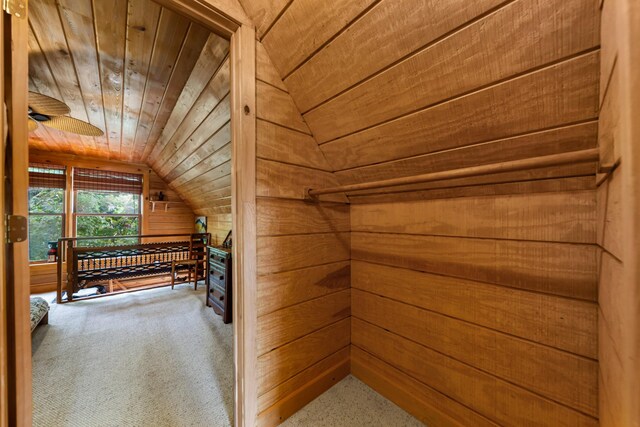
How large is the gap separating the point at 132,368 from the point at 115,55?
6.69ft

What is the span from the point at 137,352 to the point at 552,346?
2.51 m

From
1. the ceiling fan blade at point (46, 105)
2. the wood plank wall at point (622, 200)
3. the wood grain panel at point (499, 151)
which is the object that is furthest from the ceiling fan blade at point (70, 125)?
the wood plank wall at point (622, 200)

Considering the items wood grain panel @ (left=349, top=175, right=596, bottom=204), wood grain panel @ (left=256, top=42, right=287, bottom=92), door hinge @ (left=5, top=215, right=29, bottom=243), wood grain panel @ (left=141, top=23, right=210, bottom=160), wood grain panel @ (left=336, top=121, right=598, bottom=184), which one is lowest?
door hinge @ (left=5, top=215, right=29, bottom=243)

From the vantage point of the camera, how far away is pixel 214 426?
3.78 feet

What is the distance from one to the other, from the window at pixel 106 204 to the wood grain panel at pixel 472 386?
496cm

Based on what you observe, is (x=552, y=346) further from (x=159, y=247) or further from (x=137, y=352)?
(x=159, y=247)

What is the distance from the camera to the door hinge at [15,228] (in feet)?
1.97

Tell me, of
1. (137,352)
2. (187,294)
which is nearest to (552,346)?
(137,352)

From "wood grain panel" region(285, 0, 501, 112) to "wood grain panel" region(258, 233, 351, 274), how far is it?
0.71m

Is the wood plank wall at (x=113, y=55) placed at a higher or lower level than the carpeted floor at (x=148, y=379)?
higher

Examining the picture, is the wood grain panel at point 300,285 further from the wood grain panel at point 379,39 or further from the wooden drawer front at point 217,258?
the wooden drawer front at point 217,258

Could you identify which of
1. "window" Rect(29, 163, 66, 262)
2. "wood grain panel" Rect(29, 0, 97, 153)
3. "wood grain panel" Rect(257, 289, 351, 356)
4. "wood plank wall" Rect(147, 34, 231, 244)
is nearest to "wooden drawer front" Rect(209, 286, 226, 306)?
"wood plank wall" Rect(147, 34, 231, 244)

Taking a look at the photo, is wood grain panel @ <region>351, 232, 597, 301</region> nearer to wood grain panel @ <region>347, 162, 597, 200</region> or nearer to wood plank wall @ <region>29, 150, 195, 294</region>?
wood grain panel @ <region>347, 162, 597, 200</region>

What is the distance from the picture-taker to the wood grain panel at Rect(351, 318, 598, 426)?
2.72ft
